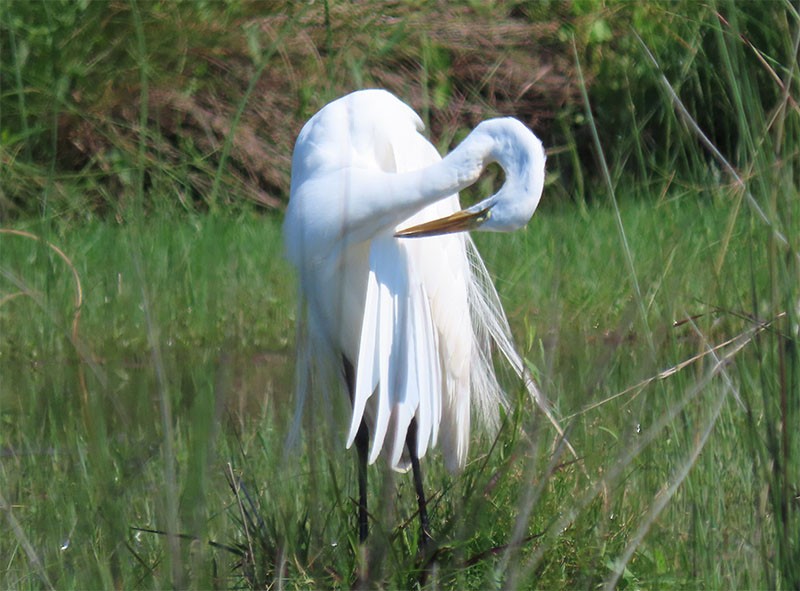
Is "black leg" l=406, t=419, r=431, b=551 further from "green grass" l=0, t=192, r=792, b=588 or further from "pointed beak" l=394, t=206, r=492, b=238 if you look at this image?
"pointed beak" l=394, t=206, r=492, b=238

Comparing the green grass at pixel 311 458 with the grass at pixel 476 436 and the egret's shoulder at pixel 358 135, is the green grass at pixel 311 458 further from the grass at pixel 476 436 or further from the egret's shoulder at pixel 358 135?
the egret's shoulder at pixel 358 135

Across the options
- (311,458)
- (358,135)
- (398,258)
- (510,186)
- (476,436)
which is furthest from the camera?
(476,436)

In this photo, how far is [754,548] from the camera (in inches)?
51.7

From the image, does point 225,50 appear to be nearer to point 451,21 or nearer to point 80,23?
point 80,23

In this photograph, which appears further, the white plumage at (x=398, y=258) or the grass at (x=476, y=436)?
the white plumage at (x=398, y=258)

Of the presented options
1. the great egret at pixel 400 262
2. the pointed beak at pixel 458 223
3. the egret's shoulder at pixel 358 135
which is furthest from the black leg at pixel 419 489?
the egret's shoulder at pixel 358 135

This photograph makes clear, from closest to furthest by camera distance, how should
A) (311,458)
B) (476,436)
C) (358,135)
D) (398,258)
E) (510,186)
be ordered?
(311,458) → (510,186) → (398,258) → (358,135) → (476,436)

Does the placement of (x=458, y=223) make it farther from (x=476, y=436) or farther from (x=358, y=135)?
(x=476, y=436)

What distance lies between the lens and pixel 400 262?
1905 mm

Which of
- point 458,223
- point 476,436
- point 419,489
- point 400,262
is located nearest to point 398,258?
point 400,262

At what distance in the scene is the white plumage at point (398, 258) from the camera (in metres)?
1.73

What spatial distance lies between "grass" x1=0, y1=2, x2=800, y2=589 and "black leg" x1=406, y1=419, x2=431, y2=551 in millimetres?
22

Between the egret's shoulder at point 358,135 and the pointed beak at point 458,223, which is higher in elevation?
the egret's shoulder at point 358,135

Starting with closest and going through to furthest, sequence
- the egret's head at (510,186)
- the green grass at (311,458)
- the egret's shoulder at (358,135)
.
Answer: the green grass at (311,458) < the egret's head at (510,186) < the egret's shoulder at (358,135)
